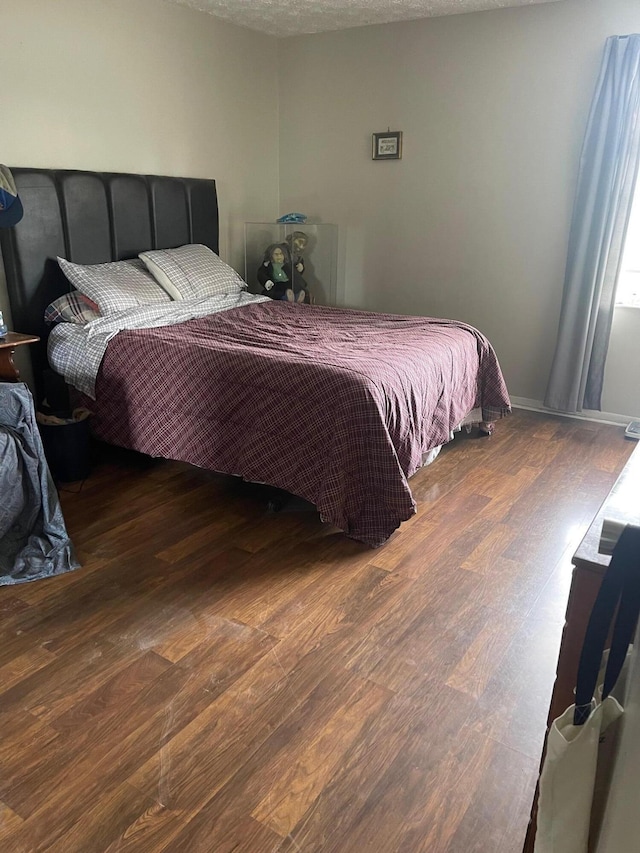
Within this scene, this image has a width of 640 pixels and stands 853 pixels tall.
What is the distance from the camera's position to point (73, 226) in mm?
3332

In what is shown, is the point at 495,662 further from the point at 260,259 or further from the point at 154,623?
the point at 260,259

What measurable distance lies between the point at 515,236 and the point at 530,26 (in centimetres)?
118

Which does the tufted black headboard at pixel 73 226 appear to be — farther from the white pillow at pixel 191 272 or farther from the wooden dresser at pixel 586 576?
the wooden dresser at pixel 586 576

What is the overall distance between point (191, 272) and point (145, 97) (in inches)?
42.5

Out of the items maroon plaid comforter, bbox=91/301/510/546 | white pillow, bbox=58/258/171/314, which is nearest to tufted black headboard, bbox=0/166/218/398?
white pillow, bbox=58/258/171/314

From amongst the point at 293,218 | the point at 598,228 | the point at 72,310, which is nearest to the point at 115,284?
the point at 72,310

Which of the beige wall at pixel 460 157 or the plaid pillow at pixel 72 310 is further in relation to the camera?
the beige wall at pixel 460 157

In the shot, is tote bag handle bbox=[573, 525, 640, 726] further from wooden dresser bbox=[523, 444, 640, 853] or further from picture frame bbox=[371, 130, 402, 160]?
picture frame bbox=[371, 130, 402, 160]

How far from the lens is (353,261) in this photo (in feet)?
15.4

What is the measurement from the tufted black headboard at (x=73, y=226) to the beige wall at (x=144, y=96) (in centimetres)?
14

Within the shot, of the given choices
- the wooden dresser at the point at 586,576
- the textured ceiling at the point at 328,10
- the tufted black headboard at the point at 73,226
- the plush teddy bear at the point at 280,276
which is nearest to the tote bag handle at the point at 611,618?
the wooden dresser at the point at 586,576

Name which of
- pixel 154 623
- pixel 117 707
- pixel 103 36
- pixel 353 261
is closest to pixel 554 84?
pixel 353 261

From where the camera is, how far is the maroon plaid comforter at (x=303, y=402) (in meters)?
2.42

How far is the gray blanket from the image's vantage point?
2.23 meters
